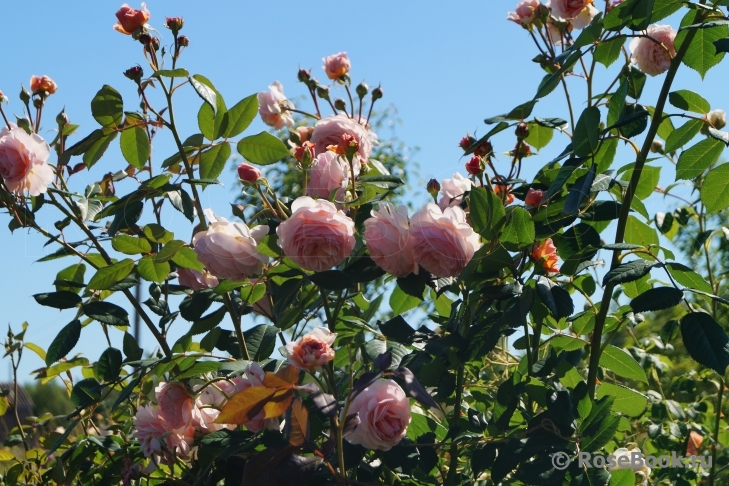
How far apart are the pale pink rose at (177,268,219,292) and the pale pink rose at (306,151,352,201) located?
0.92 ft

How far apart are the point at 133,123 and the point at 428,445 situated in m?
0.68

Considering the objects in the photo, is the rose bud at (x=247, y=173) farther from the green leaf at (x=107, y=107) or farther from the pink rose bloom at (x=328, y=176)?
the green leaf at (x=107, y=107)

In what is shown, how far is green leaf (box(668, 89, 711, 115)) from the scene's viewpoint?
1.06 metres

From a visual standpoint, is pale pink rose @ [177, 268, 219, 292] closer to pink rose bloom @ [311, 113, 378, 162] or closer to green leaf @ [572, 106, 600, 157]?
pink rose bloom @ [311, 113, 378, 162]

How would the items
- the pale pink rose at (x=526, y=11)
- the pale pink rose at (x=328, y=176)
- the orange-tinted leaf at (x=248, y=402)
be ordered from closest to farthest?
the orange-tinted leaf at (x=248, y=402) < the pale pink rose at (x=328, y=176) < the pale pink rose at (x=526, y=11)

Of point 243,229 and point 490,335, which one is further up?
point 243,229

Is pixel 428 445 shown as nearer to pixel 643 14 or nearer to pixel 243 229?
pixel 243 229

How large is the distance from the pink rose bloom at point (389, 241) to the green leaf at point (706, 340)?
35 cm

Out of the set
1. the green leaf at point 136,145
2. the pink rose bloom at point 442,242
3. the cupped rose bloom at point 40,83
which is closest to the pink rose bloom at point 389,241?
the pink rose bloom at point 442,242

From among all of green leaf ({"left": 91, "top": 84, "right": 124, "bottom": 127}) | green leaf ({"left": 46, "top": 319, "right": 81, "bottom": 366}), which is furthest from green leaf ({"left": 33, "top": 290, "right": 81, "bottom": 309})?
green leaf ({"left": 91, "top": 84, "right": 124, "bottom": 127})

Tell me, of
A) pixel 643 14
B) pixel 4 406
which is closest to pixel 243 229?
pixel 643 14

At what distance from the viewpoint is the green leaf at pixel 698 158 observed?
104 cm

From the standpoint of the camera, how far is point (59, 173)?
1.37 meters

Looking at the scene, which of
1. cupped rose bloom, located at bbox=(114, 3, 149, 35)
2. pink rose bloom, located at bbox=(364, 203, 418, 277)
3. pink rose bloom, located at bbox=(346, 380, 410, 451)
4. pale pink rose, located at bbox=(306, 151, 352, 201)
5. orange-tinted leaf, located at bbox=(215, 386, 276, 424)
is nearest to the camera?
orange-tinted leaf, located at bbox=(215, 386, 276, 424)
